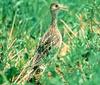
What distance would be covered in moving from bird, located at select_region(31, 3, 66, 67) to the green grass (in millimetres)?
140

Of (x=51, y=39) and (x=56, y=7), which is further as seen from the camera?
(x=56, y=7)

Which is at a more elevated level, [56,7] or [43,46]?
[56,7]

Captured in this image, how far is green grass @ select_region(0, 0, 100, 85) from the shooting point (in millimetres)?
6180

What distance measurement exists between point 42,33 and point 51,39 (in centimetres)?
67

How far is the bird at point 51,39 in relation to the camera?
24.1 ft

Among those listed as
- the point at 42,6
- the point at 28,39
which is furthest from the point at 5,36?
the point at 42,6

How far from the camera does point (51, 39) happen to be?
800cm

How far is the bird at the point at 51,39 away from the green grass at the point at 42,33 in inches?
5.5

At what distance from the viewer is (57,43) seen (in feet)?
25.5

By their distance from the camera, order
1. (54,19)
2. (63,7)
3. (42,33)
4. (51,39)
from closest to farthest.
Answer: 1. (51,39)
2. (63,7)
3. (54,19)
4. (42,33)

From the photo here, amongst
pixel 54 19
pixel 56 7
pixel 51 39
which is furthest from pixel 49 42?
pixel 56 7

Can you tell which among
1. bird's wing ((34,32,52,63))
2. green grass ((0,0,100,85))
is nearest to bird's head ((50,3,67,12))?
green grass ((0,0,100,85))

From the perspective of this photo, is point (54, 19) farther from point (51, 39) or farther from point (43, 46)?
point (43, 46)

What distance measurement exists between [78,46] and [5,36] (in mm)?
1803
